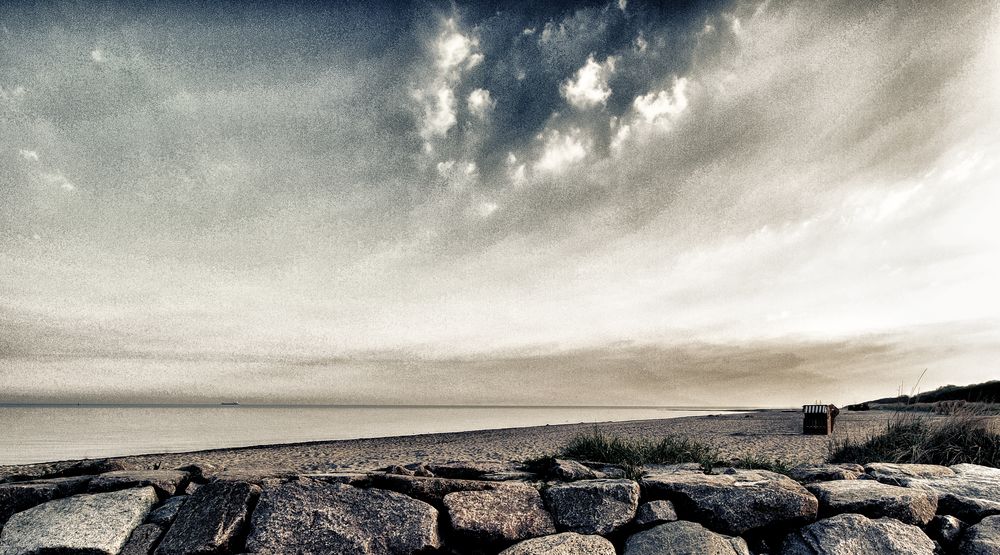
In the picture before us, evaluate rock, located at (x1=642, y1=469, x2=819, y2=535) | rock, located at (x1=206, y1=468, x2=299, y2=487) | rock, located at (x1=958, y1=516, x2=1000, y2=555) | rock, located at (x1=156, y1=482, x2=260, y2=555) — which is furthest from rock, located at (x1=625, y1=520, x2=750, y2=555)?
rock, located at (x1=156, y1=482, x2=260, y2=555)

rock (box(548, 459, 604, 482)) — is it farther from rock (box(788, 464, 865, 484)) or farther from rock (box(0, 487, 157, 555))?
rock (box(0, 487, 157, 555))

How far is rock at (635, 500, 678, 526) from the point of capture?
3.67 meters

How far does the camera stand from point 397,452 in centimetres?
1759

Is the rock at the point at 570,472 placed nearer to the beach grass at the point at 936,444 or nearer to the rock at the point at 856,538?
the rock at the point at 856,538

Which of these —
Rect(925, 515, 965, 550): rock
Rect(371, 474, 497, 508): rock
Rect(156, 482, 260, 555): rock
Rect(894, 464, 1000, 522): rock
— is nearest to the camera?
Rect(156, 482, 260, 555): rock

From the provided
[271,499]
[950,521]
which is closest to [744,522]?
[950,521]

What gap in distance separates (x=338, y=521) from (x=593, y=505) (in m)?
1.63

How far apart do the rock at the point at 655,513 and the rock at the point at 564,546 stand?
1.07ft

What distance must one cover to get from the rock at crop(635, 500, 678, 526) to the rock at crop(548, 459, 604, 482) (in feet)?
2.62

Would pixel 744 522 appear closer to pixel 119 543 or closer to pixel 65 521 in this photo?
pixel 119 543

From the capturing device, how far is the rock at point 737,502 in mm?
3701

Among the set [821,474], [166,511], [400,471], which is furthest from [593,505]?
[166,511]

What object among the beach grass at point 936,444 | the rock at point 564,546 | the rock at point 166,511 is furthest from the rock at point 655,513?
the beach grass at point 936,444

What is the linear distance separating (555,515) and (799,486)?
1799 mm
